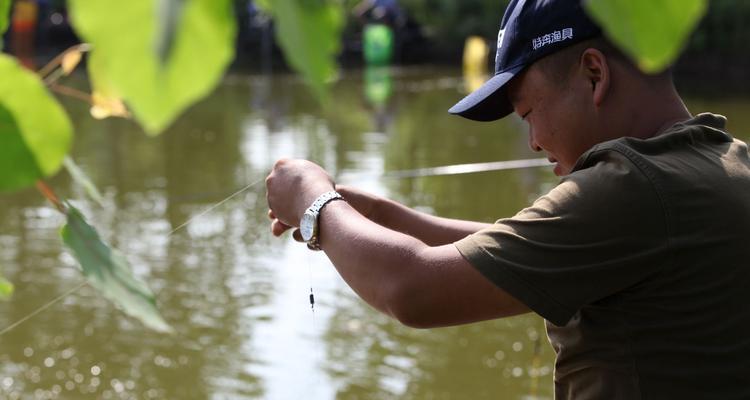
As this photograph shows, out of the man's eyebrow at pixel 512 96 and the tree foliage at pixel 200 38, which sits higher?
the tree foliage at pixel 200 38

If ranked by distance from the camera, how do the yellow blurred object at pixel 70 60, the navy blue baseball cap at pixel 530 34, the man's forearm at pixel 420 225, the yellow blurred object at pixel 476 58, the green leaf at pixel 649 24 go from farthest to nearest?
1. the yellow blurred object at pixel 476 58
2. the man's forearm at pixel 420 225
3. the navy blue baseball cap at pixel 530 34
4. the yellow blurred object at pixel 70 60
5. the green leaf at pixel 649 24

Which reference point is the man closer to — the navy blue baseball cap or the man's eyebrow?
the navy blue baseball cap

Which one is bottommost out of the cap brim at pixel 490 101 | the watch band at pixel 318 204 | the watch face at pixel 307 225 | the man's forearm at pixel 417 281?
the man's forearm at pixel 417 281

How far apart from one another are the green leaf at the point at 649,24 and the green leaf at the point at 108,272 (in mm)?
340

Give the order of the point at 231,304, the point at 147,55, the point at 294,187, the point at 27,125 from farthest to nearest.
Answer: the point at 231,304 < the point at 294,187 < the point at 27,125 < the point at 147,55

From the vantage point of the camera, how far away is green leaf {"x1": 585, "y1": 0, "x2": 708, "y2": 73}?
402 millimetres

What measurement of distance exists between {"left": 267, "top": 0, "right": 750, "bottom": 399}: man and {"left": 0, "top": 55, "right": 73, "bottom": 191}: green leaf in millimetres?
817

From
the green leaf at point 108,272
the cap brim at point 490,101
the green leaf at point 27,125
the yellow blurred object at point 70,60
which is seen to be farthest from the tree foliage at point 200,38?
the cap brim at point 490,101

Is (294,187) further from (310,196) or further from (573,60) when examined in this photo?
(573,60)

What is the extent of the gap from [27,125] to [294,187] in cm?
99

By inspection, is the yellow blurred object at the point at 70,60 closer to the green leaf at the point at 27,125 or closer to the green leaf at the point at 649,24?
the green leaf at the point at 27,125

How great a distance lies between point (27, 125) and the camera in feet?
1.83

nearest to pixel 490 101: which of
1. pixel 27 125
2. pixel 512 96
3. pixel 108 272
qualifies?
pixel 512 96

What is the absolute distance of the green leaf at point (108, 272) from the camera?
65cm
